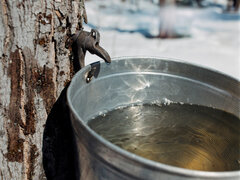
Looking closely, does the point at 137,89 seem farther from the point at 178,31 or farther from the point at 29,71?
the point at 178,31

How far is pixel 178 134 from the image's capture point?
148 centimetres

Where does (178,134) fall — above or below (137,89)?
below

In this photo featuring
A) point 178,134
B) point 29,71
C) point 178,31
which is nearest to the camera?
point 29,71

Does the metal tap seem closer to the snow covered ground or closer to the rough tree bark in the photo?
the rough tree bark

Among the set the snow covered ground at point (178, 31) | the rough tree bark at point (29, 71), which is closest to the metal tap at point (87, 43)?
the rough tree bark at point (29, 71)

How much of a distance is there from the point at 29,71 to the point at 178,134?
2.70 feet

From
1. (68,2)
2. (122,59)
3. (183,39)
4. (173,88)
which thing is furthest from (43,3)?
(183,39)

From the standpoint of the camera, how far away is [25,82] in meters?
1.13

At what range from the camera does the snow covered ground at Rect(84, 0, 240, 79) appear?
4461 millimetres

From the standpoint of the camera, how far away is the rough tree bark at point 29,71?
3.50 feet

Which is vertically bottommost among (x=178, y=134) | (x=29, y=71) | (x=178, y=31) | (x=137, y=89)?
(x=178, y=31)

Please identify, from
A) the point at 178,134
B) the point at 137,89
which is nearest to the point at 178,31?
the point at 137,89

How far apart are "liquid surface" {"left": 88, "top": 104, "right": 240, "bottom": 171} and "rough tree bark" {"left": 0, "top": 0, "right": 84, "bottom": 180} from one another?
0.31 m

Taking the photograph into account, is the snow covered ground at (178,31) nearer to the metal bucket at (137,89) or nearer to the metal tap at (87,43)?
the metal bucket at (137,89)
